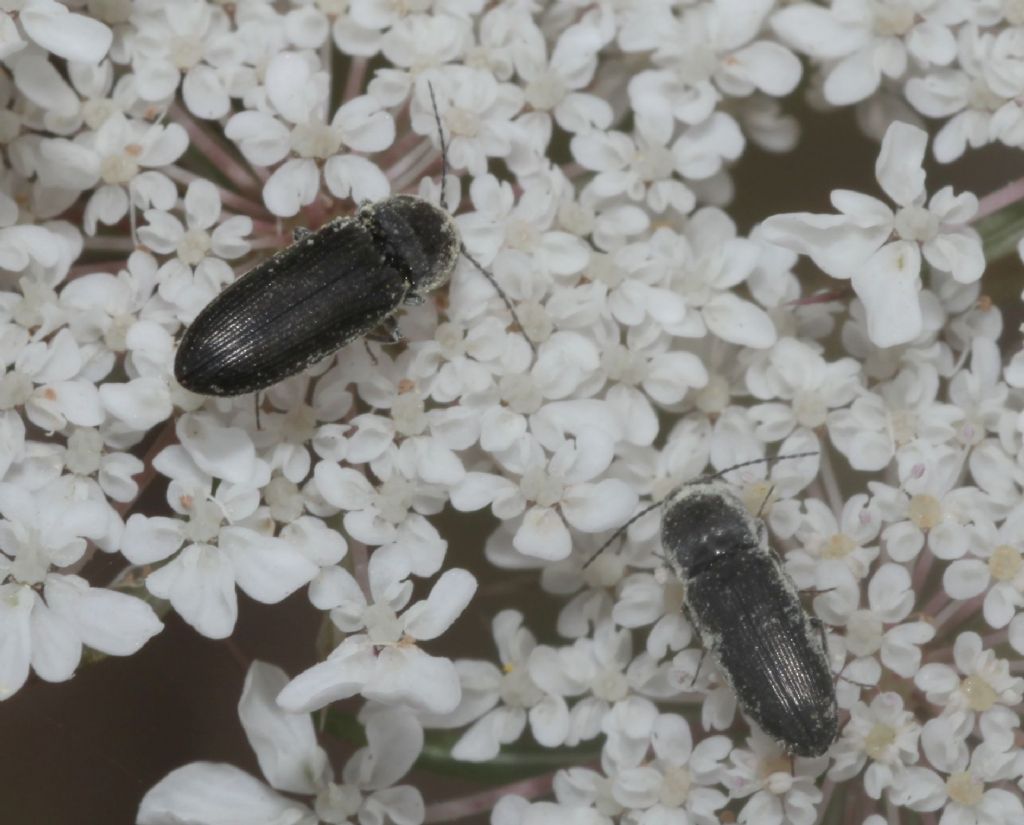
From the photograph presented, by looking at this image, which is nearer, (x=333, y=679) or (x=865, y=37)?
(x=333, y=679)

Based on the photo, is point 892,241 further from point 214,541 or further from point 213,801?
point 213,801

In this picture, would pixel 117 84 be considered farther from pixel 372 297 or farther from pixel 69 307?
pixel 372 297

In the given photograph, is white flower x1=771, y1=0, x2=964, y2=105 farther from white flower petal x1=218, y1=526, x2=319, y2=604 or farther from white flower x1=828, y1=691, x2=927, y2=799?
white flower petal x1=218, y1=526, x2=319, y2=604

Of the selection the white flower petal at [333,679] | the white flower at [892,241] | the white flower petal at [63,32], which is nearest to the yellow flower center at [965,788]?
the white flower at [892,241]

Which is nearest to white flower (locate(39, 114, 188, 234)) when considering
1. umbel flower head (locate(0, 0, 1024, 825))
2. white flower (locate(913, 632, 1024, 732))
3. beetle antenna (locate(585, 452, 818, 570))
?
umbel flower head (locate(0, 0, 1024, 825))

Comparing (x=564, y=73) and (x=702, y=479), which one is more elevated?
(x=564, y=73)

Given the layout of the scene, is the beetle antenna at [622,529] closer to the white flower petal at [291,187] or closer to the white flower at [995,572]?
the white flower at [995,572]

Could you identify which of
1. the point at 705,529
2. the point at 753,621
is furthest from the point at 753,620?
the point at 705,529
